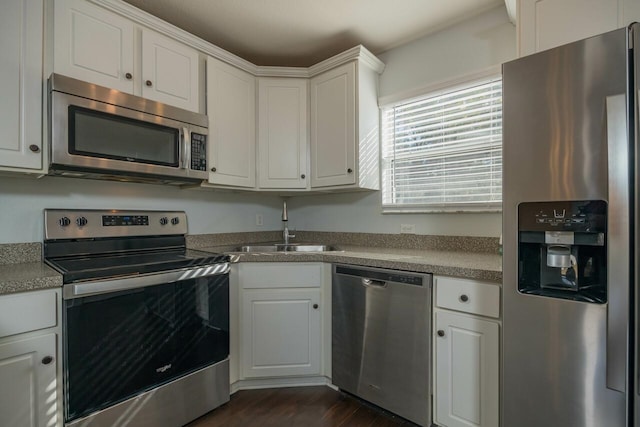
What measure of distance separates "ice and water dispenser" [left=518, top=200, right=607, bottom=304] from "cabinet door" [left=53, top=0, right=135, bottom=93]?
2070mm

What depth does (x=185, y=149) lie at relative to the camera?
1953 mm

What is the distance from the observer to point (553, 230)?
1.15 meters

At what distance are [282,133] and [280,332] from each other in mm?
1462

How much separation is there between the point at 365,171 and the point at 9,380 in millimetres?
2098

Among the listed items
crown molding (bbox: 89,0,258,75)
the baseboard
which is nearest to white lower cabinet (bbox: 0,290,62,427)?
the baseboard

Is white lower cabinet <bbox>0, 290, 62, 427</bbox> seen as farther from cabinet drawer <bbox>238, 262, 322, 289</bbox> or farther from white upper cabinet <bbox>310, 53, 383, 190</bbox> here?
white upper cabinet <bbox>310, 53, 383, 190</bbox>

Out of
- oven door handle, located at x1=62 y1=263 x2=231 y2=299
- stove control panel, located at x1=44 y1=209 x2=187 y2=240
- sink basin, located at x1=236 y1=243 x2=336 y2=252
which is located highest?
stove control panel, located at x1=44 y1=209 x2=187 y2=240

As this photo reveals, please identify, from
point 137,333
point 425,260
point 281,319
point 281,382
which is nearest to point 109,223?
point 137,333

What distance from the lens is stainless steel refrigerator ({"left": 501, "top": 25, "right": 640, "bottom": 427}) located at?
1.01 metres

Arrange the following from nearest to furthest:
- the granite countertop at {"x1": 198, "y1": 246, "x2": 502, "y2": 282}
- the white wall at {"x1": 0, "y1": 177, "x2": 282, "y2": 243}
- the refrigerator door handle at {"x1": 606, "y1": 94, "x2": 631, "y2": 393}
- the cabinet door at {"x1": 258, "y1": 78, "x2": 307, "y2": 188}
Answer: the refrigerator door handle at {"x1": 606, "y1": 94, "x2": 631, "y2": 393} < the granite countertop at {"x1": 198, "y1": 246, "x2": 502, "y2": 282} < the white wall at {"x1": 0, "y1": 177, "x2": 282, "y2": 243} < the cabinet door at {"x1": 258, "y1": 78, "x2": 307, "y2": 188}

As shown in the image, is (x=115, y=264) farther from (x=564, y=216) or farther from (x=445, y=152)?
(x=445, y=152)

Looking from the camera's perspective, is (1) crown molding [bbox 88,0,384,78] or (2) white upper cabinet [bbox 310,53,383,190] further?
(2) white upper cabinet [bbox 310,53,383,190]

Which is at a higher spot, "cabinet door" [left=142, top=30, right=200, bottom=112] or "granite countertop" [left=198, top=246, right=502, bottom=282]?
"cabinet door" [left=142, top=30, right=200, bottom=112]

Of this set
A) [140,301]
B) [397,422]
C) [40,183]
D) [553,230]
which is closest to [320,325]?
[397,422]
